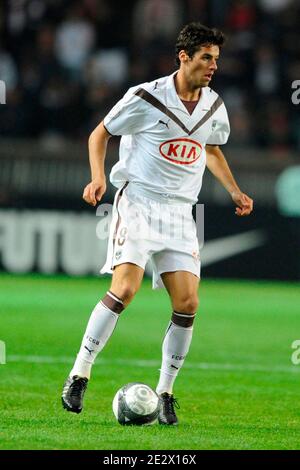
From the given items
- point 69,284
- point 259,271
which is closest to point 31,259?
point 69,284

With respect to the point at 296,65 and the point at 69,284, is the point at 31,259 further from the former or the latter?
the point at 296,65

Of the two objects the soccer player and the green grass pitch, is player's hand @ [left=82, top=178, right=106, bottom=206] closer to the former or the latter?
the soccer player

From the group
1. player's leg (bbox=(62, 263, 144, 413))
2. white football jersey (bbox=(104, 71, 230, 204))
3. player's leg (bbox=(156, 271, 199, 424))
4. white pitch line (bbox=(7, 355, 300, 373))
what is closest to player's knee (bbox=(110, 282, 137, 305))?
player's leg (bbox=(62, 263, 144, 413))

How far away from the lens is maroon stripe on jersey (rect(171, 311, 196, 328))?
23.4ft

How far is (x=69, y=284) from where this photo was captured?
15.1 metres

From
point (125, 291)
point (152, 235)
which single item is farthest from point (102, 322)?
point (152, 235)

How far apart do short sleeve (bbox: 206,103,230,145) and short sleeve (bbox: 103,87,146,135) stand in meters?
0.49

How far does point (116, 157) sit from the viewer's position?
51.9 ft

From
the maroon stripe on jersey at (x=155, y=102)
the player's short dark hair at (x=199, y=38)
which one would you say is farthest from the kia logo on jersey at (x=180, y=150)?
the player's short dark hair at (x=199, y=38)

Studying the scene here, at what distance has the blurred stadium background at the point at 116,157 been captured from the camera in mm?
12398

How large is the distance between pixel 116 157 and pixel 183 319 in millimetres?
8859

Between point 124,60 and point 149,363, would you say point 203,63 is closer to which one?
point 149,363

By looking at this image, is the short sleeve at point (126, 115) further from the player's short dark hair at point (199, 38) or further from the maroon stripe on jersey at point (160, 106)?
the player's short dark hair at point (199, 38)
